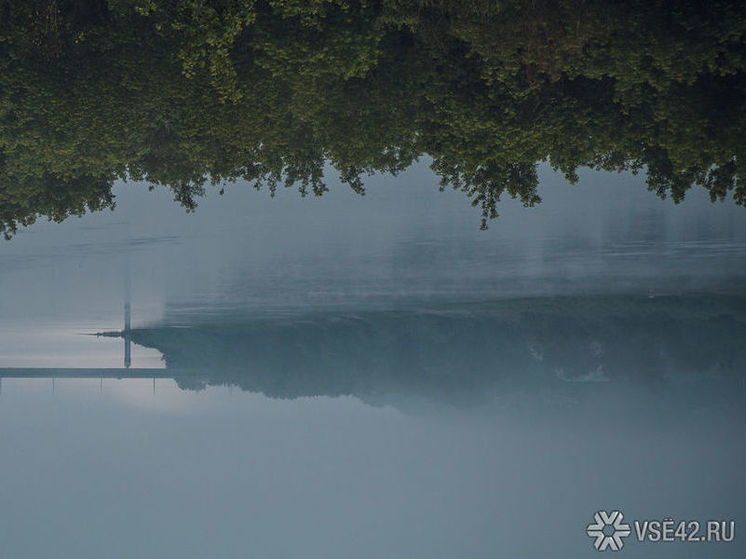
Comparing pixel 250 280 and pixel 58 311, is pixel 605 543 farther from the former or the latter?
pixel 250 280

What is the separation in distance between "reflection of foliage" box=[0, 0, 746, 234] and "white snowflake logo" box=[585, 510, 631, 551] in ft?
48.0

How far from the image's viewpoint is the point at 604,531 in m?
20.4

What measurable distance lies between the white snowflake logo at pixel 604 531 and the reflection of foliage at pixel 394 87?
14620 mm

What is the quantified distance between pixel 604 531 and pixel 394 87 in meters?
18.7

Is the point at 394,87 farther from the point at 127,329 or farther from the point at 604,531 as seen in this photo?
the point at 127,329

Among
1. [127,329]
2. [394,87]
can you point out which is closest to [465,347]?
[394,87]

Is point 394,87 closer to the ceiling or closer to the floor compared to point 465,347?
A: closer to the ceiling

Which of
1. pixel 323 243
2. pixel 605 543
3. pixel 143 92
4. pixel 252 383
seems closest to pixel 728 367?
pixel 605 543

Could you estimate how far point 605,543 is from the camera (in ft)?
65.9

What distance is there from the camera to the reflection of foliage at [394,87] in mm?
28078

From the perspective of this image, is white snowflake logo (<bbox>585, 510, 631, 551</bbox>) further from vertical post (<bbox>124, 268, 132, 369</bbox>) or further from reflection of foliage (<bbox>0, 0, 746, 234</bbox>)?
vertical post (<bbox>124, 268, 132, 369</bbox>)

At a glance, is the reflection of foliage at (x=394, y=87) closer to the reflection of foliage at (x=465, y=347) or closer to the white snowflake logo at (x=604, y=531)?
the reflection of foliage at (x=465, y=347)

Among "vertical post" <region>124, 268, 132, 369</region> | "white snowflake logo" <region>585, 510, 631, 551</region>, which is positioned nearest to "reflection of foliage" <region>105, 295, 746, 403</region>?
"vertical post" <region>124, 268, 132, 369</region>

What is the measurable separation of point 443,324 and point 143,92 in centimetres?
2278
